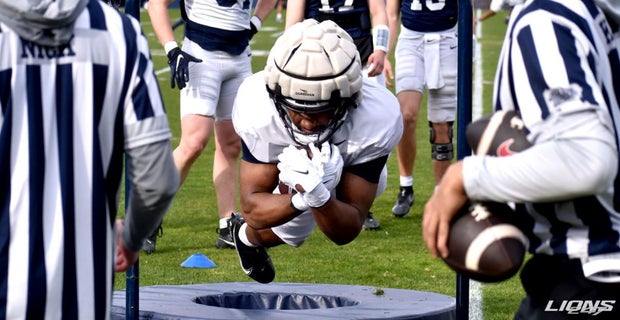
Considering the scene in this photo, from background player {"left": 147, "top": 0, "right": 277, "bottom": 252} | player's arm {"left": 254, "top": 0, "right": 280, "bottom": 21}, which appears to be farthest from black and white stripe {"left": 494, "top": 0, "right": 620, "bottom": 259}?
player's arm {"left": 254, "top": 0, "right": 280, "bottom": 21}

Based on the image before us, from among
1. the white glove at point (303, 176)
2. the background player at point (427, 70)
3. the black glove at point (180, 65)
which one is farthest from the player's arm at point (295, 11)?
the white glove at point (303, 176)

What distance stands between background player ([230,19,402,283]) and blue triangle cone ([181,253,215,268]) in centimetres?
165

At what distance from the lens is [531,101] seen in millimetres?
3004

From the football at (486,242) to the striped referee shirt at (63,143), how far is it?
74 centimetres

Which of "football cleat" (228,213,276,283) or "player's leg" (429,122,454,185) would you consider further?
"player's leg" (429,122,454,185)

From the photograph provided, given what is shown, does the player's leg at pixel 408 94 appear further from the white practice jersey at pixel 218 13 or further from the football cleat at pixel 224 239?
the white practice jersey at pixel 218 13

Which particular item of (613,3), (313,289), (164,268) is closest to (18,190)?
(613,3)

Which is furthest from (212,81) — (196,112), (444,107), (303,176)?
(303,176)

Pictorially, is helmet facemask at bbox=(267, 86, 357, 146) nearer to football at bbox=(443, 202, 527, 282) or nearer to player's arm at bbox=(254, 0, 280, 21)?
football at bbox=(443, 202, 527, 282)

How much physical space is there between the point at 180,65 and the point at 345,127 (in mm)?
1812

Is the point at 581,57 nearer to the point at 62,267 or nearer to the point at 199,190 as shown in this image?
the point at 62,267

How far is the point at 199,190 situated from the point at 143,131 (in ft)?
22.6

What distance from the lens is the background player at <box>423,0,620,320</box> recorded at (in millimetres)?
2889

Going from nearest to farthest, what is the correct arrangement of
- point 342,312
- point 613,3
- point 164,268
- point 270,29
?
point 613,3 < point 342,312 < point 164,268 < point 270,29
